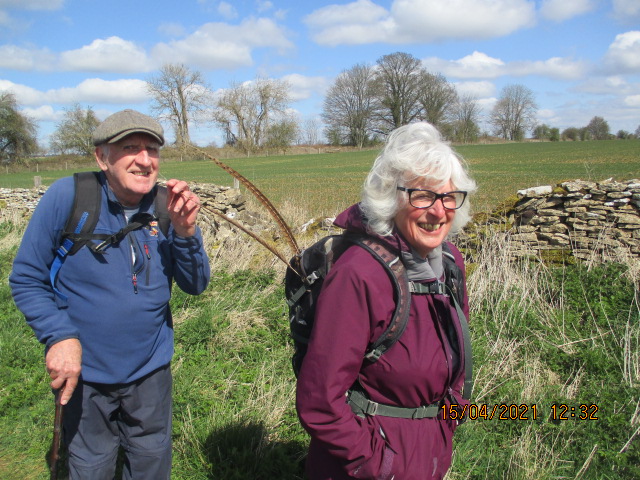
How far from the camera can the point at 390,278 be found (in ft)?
4.97

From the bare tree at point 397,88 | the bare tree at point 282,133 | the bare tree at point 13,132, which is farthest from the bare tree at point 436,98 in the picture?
the bare tree at point 13,132

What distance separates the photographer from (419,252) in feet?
5.56

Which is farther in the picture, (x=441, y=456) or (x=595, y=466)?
(x=595, y=466)

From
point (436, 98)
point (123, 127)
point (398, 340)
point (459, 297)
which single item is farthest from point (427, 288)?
point (436, 98)

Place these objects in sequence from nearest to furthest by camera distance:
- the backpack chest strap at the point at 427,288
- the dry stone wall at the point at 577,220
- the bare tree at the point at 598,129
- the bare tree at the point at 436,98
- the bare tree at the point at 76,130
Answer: the backpack chest strap at the point at 427,288 → the dry stone wall at the point at 577,220 → the bare tree at the point at 76,130 → the bare tree at the point at 436,98 → the bare tree at the point at 598,129

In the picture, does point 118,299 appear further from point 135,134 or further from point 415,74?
point 415,74

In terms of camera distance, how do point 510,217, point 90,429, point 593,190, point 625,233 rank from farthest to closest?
1. point 510,217
2. point 593,190
3. point 625,233
4. point 90,429

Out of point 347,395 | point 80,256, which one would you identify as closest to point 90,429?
point 80,256

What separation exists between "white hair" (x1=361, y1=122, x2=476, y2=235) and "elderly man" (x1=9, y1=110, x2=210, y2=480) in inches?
32.2

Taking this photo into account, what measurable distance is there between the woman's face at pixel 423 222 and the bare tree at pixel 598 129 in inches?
3490

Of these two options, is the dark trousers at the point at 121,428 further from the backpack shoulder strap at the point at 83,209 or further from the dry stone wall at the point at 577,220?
the dry stone wall at the point at 577,220

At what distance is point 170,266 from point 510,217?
17.8 ft

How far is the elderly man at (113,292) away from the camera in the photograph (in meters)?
1.95

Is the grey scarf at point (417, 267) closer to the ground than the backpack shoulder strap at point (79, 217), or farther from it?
closer to the ground
